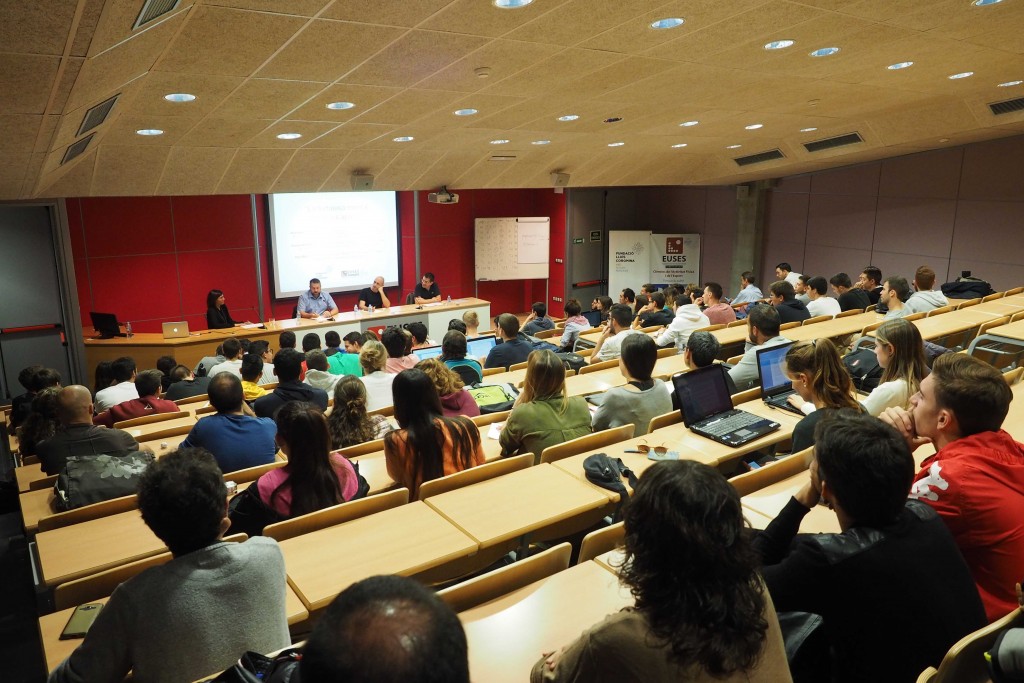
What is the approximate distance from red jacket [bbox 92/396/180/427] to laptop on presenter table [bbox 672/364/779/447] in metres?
3.83

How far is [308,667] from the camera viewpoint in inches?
36.1

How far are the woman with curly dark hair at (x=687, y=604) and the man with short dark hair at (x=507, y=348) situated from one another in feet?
16.3

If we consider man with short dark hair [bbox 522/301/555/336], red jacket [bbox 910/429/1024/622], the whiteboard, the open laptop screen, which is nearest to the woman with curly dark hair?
red jacket [bbox 910/429/1024/622]

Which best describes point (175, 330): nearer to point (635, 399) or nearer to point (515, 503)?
point (635, 399)

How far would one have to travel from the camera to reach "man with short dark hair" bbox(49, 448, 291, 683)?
1.83 m

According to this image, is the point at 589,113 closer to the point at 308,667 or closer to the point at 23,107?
the point at 23,107

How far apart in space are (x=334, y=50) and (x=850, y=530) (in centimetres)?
382

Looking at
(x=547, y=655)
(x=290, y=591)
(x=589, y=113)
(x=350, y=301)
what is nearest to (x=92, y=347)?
(x=350, y=301)

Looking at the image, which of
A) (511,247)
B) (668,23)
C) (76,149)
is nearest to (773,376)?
(668,23)

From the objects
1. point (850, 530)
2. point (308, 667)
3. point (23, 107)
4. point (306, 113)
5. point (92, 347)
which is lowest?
point (92, 347)

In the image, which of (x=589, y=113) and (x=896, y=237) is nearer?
(x=589, y=113)

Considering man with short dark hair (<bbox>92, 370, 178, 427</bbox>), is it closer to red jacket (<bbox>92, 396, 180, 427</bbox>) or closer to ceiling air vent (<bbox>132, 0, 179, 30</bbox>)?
red jacket (<bbox>92, 396, 180, 427</bbox>)

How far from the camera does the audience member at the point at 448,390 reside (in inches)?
169

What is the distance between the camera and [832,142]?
10570mm
